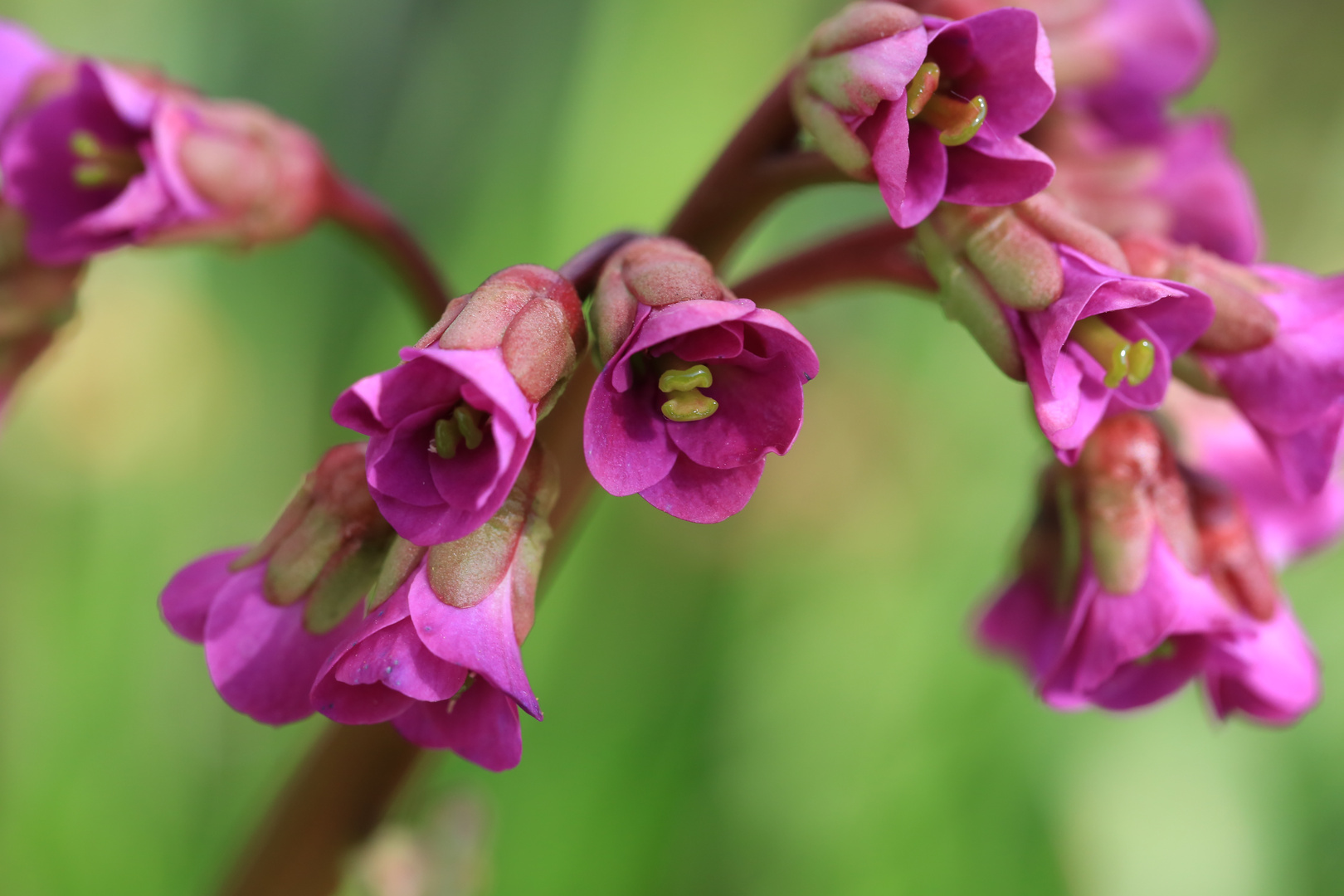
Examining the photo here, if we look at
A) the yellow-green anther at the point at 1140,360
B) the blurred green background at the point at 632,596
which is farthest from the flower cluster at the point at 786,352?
the blurred green background at the point at 632,596

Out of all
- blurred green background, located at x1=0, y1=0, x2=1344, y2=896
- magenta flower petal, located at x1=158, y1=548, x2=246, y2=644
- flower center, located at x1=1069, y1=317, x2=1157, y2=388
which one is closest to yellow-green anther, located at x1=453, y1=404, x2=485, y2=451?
magenta flower petal, located at x1=158, y1=548, x2=246, y2=644

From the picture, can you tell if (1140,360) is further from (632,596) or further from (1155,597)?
(632,596)

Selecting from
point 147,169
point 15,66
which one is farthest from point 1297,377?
point 15,66

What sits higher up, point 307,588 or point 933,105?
point 933,105

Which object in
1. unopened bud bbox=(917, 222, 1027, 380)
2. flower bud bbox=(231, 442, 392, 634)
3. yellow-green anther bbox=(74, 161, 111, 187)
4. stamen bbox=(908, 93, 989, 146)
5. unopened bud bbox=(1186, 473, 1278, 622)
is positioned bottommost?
unopened bud bbox=(1186, 473, 1278, 622)

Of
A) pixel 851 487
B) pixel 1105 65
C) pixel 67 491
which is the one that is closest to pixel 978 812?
pixel 851 487

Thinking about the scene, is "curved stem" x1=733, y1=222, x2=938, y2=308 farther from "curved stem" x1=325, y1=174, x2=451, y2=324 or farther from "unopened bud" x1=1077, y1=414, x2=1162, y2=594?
"curved stem" x1=325, y1=174, x2=451, y2=324
